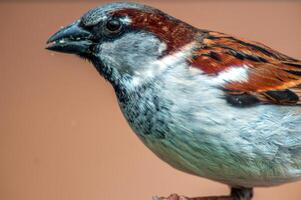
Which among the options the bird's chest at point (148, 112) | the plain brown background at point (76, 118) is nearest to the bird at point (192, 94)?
the bird's chest at point (148, 112)

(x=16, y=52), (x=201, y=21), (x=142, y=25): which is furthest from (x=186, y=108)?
(x=16, y=52)

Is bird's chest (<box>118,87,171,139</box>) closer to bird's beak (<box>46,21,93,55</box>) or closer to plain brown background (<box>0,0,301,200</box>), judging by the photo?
bird's beak (<box>46,21,93,55</box>)

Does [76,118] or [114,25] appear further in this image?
[76,118]

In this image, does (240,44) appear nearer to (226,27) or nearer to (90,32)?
(90,32)

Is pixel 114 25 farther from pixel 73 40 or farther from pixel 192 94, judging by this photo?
pixel 192 94

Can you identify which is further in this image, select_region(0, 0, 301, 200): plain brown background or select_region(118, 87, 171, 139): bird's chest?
select_region(0, 0, 301, 200): plain brown background

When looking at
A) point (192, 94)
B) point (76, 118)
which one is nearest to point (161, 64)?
point (192, 94)

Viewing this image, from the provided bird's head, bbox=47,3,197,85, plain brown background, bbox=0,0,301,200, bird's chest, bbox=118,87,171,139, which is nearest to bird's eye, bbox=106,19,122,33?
bird's head, bbox=47,3,197,85
